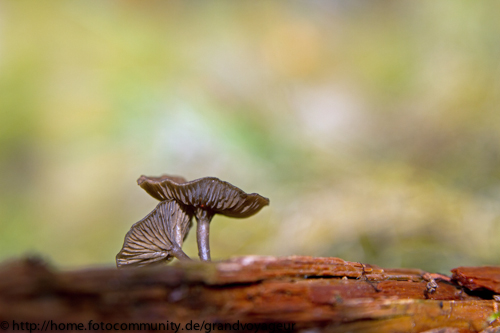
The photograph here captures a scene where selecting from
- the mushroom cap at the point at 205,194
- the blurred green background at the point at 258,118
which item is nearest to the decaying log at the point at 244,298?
the mushroom cap at the point at 205,194

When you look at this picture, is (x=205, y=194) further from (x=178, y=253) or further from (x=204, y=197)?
(x=178, y=253)

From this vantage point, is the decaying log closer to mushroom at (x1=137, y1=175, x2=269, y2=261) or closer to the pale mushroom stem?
mushroom at (x1=137, y1=175, x2=269, y2=261)

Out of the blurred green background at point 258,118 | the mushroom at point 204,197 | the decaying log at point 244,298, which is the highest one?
the blurred green background at point 258,118

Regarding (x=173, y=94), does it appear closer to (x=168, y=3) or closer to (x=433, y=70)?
(x=168, y=3)

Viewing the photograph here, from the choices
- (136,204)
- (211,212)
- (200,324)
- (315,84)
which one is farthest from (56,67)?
(200,324)

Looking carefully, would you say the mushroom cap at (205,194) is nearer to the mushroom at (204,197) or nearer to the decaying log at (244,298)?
the mushroom at (204,197)

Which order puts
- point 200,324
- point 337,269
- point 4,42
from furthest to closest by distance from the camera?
point 4,42 → point 337,269 → point 200,324

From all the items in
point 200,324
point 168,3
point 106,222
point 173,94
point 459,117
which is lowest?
point 200,324

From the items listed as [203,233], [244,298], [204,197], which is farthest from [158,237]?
[244,298]
